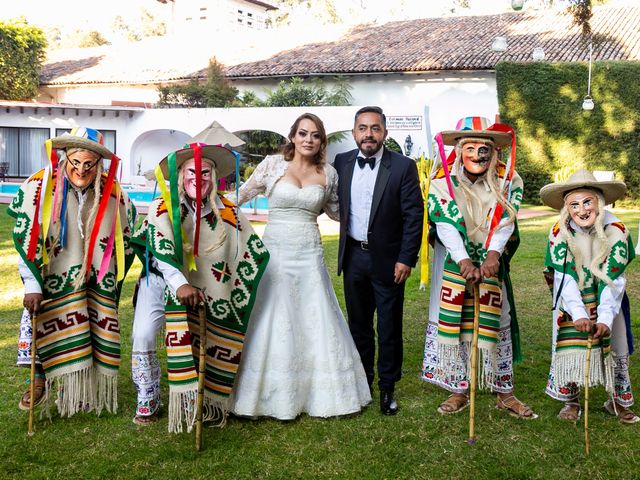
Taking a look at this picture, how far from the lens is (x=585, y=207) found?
438 cm

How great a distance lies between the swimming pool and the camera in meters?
18.3

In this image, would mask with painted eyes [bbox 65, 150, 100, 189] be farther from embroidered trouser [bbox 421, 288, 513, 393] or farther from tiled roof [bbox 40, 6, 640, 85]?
tiled roof [bbox 40, 6, 640, 85]

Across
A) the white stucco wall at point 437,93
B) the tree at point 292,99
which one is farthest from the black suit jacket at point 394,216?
the tree at point 292,99

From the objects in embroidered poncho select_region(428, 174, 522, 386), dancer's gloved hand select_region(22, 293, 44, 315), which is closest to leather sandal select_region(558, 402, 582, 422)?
embroidered poncho select_region(428, 174, 522, 386)

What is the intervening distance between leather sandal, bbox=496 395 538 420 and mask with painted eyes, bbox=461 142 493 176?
1.48 m

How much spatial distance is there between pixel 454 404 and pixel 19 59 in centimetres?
2775

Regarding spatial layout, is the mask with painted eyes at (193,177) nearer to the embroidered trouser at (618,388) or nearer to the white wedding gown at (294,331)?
the white wedding gown at (294,331)

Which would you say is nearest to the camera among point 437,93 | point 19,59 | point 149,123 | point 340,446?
point 340,446

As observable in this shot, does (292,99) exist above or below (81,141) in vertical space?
above

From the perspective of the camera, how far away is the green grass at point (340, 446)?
12.7 feet

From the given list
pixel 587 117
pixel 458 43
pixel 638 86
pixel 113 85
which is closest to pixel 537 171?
pixel 587 117

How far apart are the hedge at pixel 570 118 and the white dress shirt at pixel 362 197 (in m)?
16.5

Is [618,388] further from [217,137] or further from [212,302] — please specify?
[217,137]

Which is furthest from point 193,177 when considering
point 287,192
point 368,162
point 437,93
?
point 437,93
